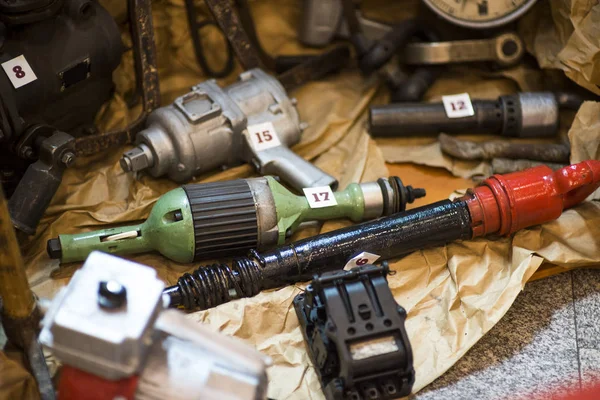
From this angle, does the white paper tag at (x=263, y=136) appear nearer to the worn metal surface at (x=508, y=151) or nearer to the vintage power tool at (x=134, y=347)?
the worn metal surface at (x=508, y=151)

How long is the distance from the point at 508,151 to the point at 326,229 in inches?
25.8

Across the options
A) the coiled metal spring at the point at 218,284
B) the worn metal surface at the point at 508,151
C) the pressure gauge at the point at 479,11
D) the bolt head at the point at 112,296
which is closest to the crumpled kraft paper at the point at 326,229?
the coiled metal spring at the point at 218,284

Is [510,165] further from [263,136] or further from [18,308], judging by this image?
[18,308]

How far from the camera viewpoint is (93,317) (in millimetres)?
1401

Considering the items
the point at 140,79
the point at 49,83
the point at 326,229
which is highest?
the point at 49,83

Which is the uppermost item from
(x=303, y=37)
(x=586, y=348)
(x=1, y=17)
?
(x=1, y=17)

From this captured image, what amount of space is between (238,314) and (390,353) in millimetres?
441

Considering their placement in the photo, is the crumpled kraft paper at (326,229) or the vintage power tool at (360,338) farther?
the crumpled kraft paper at (326,229)

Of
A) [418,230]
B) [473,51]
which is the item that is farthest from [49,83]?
[473,51]

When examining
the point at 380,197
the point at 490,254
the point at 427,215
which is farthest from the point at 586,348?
the point at 380,197

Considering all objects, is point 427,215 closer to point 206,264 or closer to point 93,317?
point 206,264

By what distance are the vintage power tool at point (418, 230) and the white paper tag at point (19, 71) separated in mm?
681

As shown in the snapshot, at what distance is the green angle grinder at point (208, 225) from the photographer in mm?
1954

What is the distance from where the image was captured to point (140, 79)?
235 centimetres
